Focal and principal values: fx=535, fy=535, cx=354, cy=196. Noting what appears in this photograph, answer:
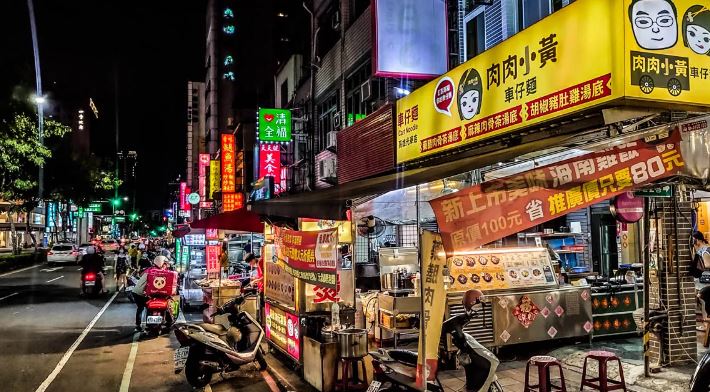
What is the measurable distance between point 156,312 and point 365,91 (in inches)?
369

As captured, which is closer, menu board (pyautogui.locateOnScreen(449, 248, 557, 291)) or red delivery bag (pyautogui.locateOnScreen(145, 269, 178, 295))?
menu board (pyautogui.locateOnScreen(449, 248, 557, 291))

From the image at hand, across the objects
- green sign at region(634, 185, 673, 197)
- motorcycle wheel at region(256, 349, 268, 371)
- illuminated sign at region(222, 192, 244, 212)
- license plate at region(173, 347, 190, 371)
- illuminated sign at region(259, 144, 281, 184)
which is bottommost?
motorcycle wheel at region(256, 349, 268, 371)

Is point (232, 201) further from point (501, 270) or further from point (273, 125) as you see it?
point (501, 270)

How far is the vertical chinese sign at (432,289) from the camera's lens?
5.37 m

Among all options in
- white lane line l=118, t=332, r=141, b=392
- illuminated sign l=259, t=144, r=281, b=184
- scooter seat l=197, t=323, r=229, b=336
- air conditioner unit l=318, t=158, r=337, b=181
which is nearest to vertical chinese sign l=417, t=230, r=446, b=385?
scooter seat l=197, t=323, r=229, b=336

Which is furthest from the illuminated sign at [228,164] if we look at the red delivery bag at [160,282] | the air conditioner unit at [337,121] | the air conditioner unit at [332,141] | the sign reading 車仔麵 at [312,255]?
the sign reading 車仔麵 at [312,255]

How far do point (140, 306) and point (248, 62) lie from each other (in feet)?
161

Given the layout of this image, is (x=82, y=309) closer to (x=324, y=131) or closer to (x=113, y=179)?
(x=324, y=131)

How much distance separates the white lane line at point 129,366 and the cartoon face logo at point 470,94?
751 centimetres

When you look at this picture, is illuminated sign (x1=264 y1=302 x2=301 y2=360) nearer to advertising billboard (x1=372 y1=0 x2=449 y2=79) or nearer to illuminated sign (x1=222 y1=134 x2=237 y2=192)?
advertising billboard (x1=372 y1=0 x2=449 y2=79)

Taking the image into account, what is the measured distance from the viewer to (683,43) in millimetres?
6312

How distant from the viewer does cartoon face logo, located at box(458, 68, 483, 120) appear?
30.7ft

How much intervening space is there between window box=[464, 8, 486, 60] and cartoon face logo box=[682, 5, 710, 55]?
7300mm

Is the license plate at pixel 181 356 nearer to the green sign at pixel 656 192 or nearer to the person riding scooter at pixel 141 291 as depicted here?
the person riding scooter at pixel 141 291
